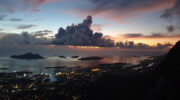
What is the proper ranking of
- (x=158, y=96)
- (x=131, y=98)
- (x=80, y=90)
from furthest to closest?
(x=80, y=90)
(x=131, y=98)
(x=158, y=96)

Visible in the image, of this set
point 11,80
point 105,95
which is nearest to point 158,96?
point 105,95

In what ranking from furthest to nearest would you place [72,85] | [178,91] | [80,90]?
[72,85], [80,90], [178,91]

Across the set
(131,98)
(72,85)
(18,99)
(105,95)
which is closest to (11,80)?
(18,99)

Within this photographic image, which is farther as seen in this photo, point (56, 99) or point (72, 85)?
point (72, 85)

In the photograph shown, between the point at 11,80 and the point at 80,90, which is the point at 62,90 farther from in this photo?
the point at 11,80

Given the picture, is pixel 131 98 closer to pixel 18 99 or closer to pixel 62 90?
pixel 62 90

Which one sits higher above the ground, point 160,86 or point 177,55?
point 177,55

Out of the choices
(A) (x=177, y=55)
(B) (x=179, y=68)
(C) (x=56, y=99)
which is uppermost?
(A) (x=177, y=55)

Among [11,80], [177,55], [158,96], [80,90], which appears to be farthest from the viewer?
[11,80]

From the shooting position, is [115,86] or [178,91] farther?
[115,86]
